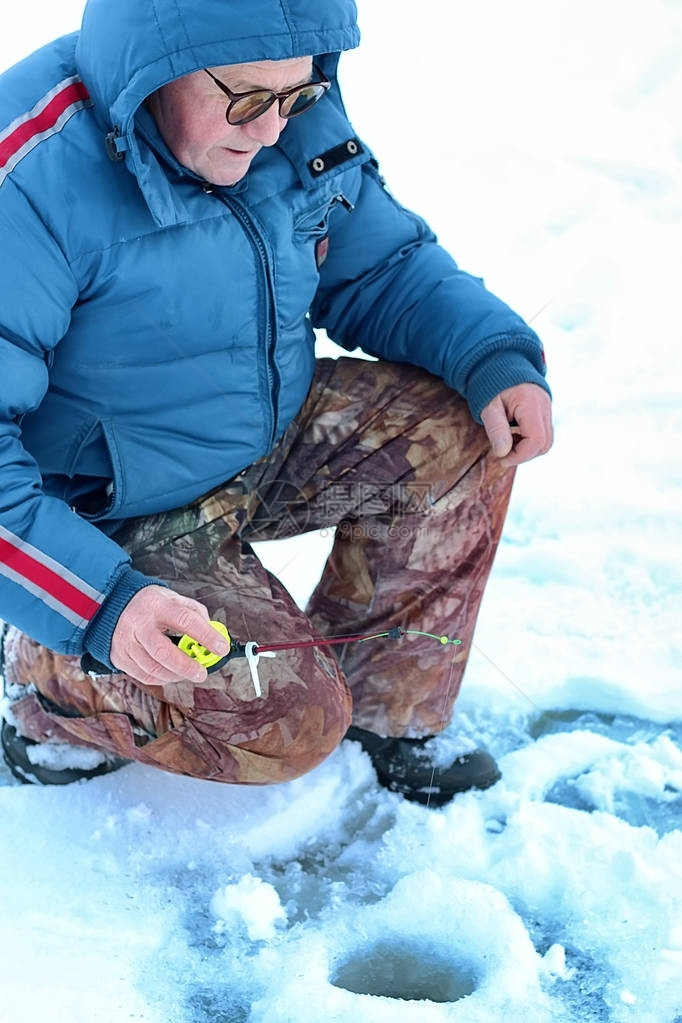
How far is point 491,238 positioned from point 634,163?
2.31ft

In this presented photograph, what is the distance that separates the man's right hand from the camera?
141 cm

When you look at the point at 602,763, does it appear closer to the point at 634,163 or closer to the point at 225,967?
the point at 225,967

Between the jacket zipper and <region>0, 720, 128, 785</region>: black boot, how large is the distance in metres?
0.65


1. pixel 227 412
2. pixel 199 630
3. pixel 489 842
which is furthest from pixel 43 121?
pixel 489 842

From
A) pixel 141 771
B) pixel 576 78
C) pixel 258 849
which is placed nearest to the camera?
pixel 258 849

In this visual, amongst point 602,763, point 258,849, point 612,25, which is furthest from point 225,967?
point 612,25

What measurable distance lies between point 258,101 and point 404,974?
1257 millimetres

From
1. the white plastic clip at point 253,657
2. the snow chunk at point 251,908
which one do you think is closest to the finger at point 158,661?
the white plastic clip at point 253,657

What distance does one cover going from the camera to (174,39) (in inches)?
55.1

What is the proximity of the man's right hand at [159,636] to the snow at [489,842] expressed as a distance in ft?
1.32

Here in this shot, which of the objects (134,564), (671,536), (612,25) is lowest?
(671,536)

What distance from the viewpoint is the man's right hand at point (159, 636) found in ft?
4.64

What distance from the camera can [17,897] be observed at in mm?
1569

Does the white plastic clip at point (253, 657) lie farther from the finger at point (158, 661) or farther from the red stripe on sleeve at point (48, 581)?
the red stripe on sleeve at point (48, 581)
